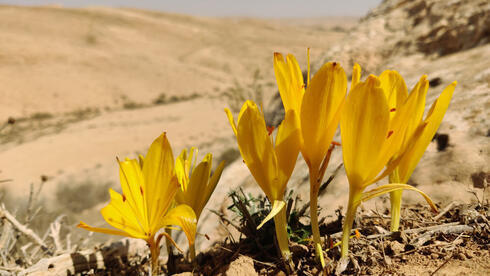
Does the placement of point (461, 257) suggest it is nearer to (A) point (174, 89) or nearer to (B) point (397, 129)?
(B) point (397, 129)

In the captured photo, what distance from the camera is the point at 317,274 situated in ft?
2.51

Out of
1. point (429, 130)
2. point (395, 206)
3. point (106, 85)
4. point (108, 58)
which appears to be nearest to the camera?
point (429, 130)

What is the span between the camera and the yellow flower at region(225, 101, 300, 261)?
2.19 ft

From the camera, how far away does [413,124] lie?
0.67 meters

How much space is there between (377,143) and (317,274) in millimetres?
338

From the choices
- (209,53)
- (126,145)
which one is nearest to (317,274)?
(126,145)

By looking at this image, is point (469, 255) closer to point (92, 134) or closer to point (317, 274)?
point (317, 274)

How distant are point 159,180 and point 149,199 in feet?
0.16

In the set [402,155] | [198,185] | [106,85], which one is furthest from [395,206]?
[106,85]

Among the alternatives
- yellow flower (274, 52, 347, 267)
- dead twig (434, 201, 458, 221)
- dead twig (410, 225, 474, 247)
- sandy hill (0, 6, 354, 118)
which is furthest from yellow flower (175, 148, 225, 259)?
sandy hill (0, 6, 354, 118)

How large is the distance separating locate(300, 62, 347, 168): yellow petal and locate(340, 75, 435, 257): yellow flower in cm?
3

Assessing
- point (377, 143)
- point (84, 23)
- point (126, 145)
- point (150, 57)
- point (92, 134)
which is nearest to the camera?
point (377, 143)

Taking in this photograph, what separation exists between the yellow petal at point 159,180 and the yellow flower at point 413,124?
1.62ft

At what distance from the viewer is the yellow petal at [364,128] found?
2.01 feet
